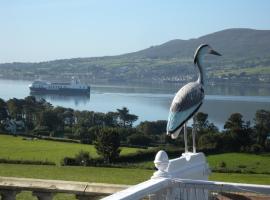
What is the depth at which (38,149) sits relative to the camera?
43969mm

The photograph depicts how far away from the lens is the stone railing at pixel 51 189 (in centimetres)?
676

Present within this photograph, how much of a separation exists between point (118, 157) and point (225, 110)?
54.9 metres

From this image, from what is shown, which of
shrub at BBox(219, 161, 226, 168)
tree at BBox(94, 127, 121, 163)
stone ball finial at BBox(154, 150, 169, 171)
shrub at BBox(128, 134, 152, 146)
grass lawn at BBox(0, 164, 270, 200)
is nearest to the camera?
stone ball finial at BBox(154, 150, 169, 171)

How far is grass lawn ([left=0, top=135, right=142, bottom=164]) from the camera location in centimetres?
3847

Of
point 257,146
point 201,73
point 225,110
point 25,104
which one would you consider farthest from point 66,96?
point 201,73

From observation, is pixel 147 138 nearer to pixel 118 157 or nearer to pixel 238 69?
pixel 118 157

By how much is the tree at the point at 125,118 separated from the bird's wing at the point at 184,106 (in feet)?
195

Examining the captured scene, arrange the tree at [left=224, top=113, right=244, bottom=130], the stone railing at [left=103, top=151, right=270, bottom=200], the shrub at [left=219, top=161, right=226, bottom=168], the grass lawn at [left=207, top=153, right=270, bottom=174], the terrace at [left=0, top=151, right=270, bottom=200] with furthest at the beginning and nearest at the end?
the tree at [left=224, top=113, right=244, bottom=130], the grass lawn at [left=207, top=153, right=270, bottom=174], the shrub at [left=219, top=161, right=226, bottom=168], the terrace at [left=0, top=151, right=270, bottom=200], the stone railing at [left=103, top=151, right=270, bottom=200]

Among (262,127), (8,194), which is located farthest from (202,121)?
(8,194)

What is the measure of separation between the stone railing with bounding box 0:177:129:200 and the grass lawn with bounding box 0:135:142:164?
29645 millimetres

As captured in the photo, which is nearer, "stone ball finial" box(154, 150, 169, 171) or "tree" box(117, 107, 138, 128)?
"stone ball finial" box(154, 150, 169, 171)

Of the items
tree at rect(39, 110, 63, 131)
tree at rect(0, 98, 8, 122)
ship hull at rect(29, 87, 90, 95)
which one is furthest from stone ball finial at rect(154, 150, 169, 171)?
ship hull at rect(29, 87, 90, 95)

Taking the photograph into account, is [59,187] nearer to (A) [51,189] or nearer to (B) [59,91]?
(A) [51,189]

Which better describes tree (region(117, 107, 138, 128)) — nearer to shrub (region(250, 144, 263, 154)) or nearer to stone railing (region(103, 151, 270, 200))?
shrub (region(250, 144, 263, 154))
